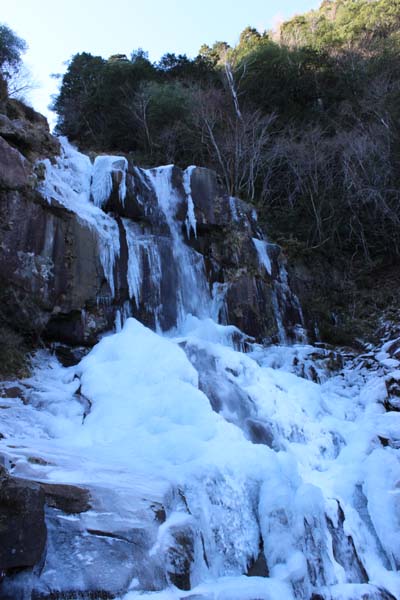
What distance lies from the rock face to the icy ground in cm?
104

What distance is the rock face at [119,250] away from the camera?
7.76 metres

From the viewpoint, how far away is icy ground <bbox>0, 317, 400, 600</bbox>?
3.50 metres

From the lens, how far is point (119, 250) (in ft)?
29.9

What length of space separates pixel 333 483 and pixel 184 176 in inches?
314

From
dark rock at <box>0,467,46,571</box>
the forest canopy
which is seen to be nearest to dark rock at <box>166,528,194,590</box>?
dark rock at <box>0,467,46,571</box>

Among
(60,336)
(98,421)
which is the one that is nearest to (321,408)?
(98,421)

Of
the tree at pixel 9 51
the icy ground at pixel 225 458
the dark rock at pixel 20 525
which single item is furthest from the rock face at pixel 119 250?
the tree at pixel 9 51

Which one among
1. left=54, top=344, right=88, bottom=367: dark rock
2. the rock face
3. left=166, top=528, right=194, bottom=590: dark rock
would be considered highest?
the rock face

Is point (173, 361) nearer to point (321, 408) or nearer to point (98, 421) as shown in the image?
point (98, 421)

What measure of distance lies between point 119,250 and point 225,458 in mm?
5636

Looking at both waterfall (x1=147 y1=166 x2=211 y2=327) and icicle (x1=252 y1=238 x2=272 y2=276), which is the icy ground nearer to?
waterfall (x1=147 y1=166 x2=211 y2=327)

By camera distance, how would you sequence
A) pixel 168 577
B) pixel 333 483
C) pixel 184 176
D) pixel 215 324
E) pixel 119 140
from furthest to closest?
1. pixel 119 140
2. pixel 184 176
3. pixel 215 324
4. pixel 333 483
5. pixel 168 577

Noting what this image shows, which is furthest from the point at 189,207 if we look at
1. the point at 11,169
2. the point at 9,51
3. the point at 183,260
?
the point at 9,51

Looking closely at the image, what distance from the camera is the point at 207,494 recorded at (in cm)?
386
